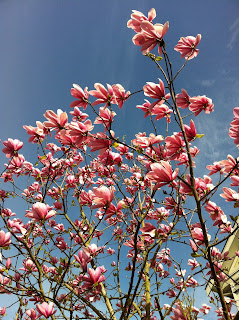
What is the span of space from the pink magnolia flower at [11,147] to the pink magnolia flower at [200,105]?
1.87 metres

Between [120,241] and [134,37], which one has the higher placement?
[134,37]

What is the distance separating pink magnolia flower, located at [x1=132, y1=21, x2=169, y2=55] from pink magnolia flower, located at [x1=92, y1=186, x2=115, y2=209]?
98 centimetres

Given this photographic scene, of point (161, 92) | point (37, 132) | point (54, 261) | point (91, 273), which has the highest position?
point (37, 132)

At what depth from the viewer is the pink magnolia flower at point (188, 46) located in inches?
63.5

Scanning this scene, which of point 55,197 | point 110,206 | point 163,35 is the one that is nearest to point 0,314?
point 55,197

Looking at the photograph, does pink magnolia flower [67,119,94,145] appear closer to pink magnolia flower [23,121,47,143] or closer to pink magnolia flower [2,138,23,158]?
pink magnolia flower [23,121,47,143]

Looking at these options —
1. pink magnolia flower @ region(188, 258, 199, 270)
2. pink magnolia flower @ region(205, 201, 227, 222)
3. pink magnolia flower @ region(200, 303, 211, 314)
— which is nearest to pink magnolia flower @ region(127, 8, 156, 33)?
pink magnolia flower @ region(205, 201, 227, 222)

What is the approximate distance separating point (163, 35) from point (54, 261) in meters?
3.02

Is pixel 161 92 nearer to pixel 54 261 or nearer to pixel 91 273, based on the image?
pixel 91 273

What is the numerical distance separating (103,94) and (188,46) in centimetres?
75

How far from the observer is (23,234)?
2387mm

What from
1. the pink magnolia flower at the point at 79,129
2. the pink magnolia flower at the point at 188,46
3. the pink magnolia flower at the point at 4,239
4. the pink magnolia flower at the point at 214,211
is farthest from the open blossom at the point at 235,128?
the pink magnolia flower at the point at 4,239

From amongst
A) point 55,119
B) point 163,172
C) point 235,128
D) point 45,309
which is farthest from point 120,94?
point 45,309

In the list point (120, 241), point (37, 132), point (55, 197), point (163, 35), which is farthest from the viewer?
point (55, 197)
